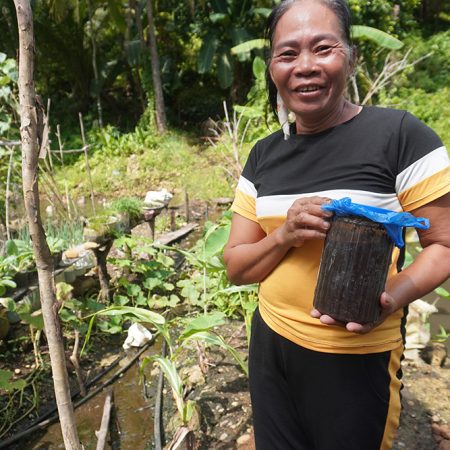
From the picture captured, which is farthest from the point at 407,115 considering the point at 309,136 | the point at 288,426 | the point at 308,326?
the point at 288,426

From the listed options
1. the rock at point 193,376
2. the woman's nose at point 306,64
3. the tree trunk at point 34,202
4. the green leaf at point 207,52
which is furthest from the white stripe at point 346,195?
the green leaf at point 207,52

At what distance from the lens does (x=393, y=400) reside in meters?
0.97

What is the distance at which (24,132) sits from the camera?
44.4 inches

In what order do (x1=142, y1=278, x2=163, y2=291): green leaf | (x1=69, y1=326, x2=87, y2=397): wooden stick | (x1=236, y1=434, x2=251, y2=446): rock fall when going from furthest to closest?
(x1=142, y1=278, x2=163, y2=291): green leaf < (x1=69, y1=326, x2=87, y2=397): wooden stick < (x1=236, y1=434, x2=251, y2=446): rock

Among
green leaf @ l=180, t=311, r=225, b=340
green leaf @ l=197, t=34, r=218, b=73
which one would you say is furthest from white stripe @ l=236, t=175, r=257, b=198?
green leaf @ l=197, t=34, r=218, b=73

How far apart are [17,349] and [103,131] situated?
910 centimetres

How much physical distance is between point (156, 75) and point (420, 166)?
1018 centimetres

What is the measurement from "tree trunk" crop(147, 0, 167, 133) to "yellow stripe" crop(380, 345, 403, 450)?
1018cm

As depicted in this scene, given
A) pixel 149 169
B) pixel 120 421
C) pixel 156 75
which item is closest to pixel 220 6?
pixel 156 75

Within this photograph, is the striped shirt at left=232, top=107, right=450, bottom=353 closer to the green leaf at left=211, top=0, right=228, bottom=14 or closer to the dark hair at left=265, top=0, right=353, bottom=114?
the dark hair at left=265, top=0, right=353, bottom=114

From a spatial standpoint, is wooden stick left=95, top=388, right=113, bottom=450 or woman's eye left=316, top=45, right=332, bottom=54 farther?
wooden stick left=95, top=388, right=113, bottom=450

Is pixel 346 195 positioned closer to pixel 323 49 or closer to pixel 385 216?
pixel 385 216

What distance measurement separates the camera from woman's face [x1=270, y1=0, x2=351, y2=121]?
3.13 feet

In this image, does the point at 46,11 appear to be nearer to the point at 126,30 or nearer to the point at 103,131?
the point at 126,30
